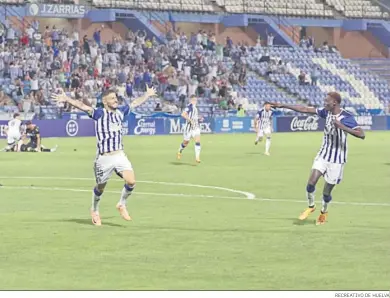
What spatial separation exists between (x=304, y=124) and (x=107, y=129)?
5267 centimetres

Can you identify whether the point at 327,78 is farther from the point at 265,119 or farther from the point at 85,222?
the point at 85,222

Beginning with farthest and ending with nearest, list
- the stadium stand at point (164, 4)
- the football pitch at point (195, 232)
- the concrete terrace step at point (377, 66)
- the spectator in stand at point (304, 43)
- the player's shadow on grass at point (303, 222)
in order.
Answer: the concrete terrace step at point (377, 66) → the spectator in stand at point (304, 43) → the stadium stand at point (164, 4) → the player's shadow on grass at point (303, 222) → the football pitch at point (195, 232)

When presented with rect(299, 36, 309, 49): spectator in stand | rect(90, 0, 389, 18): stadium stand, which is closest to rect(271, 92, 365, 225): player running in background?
rect(90, 0, 389, 18): stadium stand

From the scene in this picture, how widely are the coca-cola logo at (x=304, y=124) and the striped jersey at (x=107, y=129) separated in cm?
5156

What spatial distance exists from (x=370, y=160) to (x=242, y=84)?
33.6 metres

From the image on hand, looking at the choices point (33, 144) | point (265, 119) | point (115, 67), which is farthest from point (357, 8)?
point (33, 144)

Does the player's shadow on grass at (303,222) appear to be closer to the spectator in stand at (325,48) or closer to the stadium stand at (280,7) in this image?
the stadium stand at (280,7)

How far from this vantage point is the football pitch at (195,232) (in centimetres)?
1383

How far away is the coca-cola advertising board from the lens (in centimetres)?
7081

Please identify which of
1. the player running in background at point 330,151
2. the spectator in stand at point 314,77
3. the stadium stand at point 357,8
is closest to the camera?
the player running in background at point 330,151

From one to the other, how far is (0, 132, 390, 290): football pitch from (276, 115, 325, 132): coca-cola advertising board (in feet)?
109

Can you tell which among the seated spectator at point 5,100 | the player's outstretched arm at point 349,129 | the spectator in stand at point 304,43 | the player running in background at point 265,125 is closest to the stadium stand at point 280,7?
the spectator in stand at point 304,43

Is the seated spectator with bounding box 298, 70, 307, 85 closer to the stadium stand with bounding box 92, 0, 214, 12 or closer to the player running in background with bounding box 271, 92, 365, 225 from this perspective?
the stadium stand with bounding box 92, 0, 214, 12

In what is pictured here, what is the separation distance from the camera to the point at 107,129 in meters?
19.9
